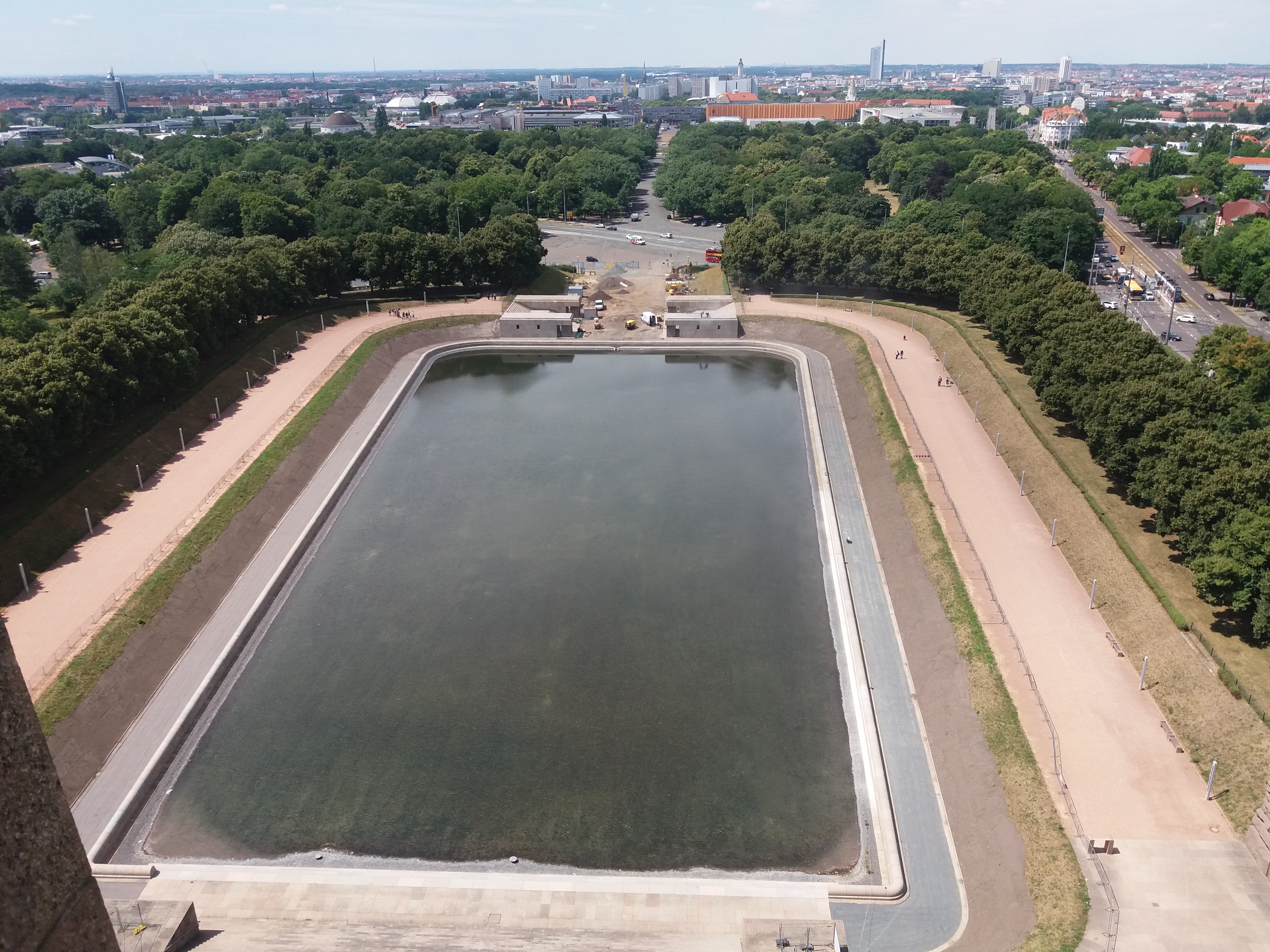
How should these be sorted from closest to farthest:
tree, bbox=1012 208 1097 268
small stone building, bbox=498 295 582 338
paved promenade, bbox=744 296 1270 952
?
paved promenade, bbox=744 296 1270 952 → small stone building, bbox=498 295 582 338 → tree, bbox=1012 208 1097 268

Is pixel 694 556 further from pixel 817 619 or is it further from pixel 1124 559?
pixel 1124 559

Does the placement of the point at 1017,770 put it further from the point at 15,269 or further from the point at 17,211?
the point at 17,211

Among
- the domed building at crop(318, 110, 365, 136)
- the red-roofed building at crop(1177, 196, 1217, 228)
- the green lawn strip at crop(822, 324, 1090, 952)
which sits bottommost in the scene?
the green lawn strip at crop(822, 324, 1090, 952)

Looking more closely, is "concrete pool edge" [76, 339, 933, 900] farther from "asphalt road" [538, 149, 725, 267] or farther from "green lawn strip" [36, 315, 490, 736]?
"asphalt road" [538, 149, 725, 267]

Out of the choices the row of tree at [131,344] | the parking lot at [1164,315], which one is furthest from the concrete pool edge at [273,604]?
the parking lot at [1164,315]

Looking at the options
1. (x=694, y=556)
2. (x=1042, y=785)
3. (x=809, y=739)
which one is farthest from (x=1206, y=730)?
(x=694, y=556)

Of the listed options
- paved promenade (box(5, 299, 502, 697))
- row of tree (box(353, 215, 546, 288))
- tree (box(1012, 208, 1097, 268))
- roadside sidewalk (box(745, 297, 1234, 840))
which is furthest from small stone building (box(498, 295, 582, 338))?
tree (box(1012, 208, 1097, 268))

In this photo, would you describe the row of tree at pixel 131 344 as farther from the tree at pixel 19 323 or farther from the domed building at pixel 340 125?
the domed building at pixel 340 125
